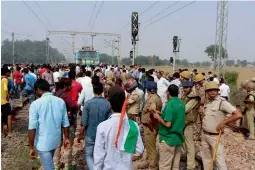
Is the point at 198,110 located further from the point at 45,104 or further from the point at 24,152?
the point at 24,152

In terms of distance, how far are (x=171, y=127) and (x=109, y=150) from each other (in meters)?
2.17

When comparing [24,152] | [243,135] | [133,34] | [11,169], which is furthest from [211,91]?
[133,34]

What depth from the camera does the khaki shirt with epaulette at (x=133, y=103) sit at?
22.7 ft

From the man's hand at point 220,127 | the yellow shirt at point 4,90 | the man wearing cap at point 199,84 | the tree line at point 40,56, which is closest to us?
the man's hand at point 220,127

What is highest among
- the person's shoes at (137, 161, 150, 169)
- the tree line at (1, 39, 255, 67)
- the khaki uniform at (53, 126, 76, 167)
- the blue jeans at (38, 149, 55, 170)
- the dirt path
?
the tree line at (1, 39, 255, 67)

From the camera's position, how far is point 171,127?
17.4 feet

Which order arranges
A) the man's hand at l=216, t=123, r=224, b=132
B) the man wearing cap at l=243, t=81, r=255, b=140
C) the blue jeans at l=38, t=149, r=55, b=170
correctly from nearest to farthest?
the blue jeans at l=38, t=149, r=55, b=170
the man's hand at l=216, t=123, r=224, b=132
the man wearing cap at l=243, t=81, r=255, b=140

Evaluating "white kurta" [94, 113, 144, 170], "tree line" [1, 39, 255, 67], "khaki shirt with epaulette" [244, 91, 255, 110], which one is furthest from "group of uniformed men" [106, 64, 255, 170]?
"tree line" [1, 39, 255, 67]

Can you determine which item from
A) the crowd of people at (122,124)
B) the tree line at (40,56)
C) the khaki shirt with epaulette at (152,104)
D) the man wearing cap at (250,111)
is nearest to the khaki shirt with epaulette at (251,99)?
the man wearing cap at (250,111)

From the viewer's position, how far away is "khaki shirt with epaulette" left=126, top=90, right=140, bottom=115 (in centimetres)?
691

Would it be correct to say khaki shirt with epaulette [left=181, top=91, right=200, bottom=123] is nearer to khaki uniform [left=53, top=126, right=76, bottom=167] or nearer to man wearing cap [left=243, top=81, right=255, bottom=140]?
khaki uniform [left=53, top=126, right=76, bottom=167]

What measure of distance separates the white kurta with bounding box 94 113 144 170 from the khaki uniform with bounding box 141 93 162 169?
9.45ft

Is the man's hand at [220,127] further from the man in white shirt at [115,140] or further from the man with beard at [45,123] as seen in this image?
the man with beard at [45,123]

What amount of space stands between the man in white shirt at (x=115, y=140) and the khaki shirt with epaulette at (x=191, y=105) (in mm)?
2918
